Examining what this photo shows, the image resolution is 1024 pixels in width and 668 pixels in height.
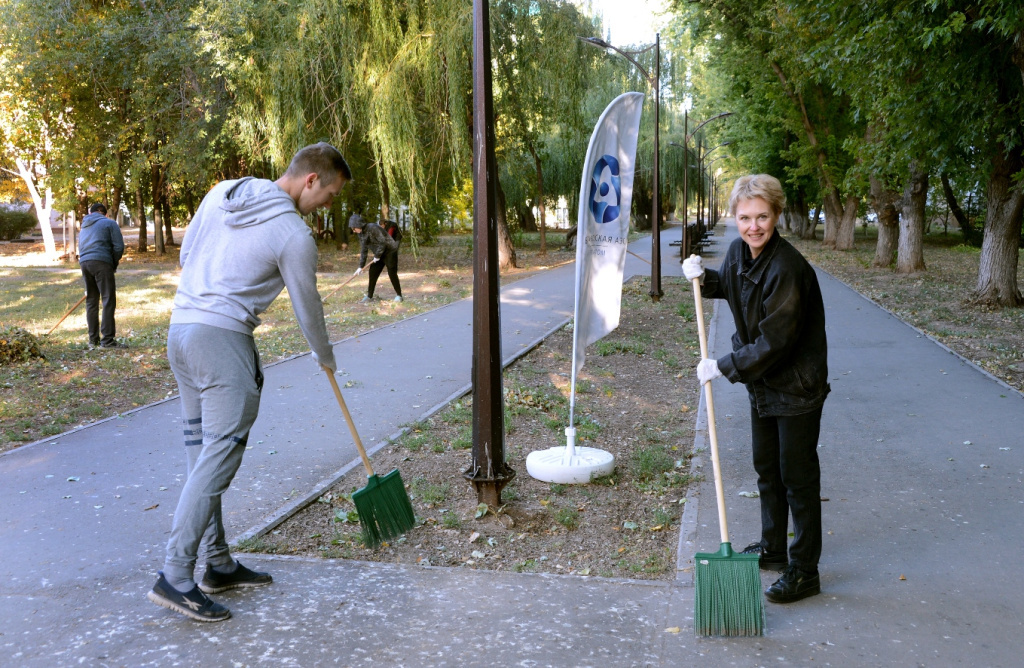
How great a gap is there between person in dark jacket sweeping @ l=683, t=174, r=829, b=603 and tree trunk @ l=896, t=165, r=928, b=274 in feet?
64.2

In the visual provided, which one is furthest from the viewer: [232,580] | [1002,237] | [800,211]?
[800,211]

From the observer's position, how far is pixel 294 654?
352 cm

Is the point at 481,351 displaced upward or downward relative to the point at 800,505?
upward

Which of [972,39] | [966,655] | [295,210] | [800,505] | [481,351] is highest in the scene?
[972,39]

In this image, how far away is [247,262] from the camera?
150 inches

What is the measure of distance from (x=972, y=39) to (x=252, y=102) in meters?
14.5

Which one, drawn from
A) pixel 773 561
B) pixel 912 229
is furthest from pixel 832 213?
pixel 773 561

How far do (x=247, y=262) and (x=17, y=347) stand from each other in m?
7.83

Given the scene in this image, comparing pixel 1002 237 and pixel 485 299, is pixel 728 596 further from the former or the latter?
pixel 1002 237

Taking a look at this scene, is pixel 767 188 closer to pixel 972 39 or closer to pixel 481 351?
pixel 481 351

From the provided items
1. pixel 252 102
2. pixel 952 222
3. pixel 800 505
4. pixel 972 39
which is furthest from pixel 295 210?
pixel 952 222

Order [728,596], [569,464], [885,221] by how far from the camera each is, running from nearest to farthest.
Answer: [728,596] → [569,464] → [885,221]

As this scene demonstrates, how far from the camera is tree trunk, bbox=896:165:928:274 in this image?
21.5 meters

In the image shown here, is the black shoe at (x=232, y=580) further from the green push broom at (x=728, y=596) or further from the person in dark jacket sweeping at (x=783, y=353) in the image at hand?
the person in dark jacket sweeping at (x=783, y=353)
